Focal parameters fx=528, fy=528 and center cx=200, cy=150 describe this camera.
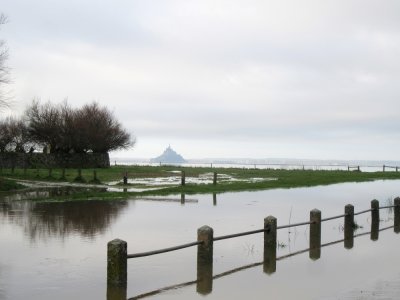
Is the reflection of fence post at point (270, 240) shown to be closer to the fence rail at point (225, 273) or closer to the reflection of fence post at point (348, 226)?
the fence rail at point (225, 273)

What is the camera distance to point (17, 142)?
73.8m

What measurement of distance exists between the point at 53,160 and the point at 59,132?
17.4 feet

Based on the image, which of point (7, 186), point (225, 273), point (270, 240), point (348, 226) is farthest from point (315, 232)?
point (7, 186)

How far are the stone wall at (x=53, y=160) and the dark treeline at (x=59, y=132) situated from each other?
2.00 metres

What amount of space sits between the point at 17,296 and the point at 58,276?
1.47 metres

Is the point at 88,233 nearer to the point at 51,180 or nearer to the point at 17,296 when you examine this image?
the point at 17,296

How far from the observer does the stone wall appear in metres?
63.9

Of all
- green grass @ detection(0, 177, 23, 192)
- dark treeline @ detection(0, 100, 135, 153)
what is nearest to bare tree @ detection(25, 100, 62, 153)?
dark treeline @ detection(0, 100, 135, 153)

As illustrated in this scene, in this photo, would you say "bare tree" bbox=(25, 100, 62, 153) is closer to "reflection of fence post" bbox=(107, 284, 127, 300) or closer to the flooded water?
the flooded water

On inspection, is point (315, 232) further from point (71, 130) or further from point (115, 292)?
point (71, 130)

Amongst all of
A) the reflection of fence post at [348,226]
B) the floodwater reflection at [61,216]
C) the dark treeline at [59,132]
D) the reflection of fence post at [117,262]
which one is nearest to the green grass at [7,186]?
the floodwater reflection at [61,216]

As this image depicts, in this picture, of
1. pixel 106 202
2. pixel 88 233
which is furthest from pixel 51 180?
pixel 88 233

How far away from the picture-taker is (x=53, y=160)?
68.2 metres

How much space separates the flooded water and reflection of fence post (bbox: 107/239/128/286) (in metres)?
0.65
